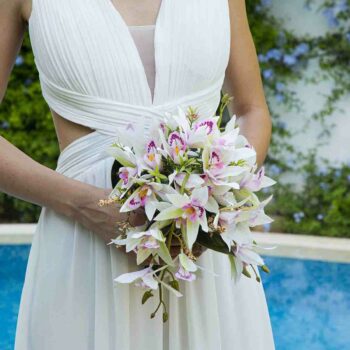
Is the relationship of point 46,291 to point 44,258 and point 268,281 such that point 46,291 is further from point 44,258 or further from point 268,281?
point 268,281

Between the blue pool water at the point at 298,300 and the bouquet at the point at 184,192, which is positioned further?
the blue pool water at the point at 298,300

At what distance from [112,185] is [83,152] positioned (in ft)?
0.60

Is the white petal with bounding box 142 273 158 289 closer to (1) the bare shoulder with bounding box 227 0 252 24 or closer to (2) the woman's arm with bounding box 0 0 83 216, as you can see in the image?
(2) the woman's arm with bounding box 0 0 83 216

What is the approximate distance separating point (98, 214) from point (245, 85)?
2.11ft

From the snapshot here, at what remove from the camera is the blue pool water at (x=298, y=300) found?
18.9ft

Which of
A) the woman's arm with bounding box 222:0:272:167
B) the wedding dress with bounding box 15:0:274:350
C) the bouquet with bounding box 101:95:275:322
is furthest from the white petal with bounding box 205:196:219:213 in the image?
the woman's arm with bounding box 222:0:272:167

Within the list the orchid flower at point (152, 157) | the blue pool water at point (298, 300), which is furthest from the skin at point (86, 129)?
the blue pool water at point (298, 300)

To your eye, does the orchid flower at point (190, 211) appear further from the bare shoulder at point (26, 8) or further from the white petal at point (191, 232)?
the bare shoulder at point (26, 8)

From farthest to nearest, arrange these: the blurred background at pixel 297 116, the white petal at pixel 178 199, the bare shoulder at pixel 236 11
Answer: the blurred background at pixel 297 116 → the bare shoulder at pixel 236 11 → the white petal at pixel 178 199

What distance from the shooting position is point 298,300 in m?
6.39

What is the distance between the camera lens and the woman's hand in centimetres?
190

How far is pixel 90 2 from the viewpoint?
208cm

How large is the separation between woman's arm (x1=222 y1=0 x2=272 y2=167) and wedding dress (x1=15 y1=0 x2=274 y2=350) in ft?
0.56

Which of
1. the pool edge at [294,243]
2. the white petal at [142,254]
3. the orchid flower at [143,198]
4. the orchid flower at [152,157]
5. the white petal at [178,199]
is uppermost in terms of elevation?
the pool edge at [294,243]
